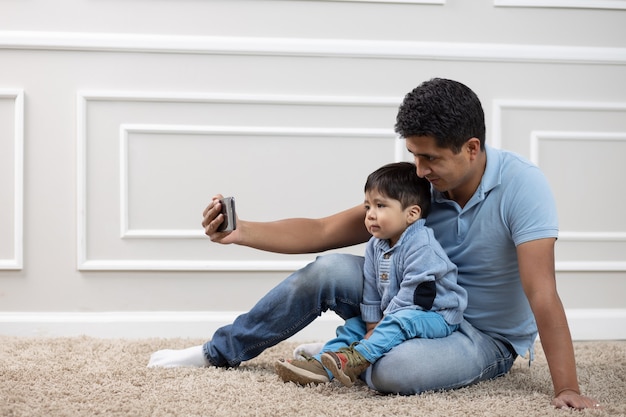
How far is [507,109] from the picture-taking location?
7.68 feet

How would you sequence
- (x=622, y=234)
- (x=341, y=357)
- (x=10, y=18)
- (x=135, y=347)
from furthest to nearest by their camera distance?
(x=622, y=234) < (x=10, y=18) < (x=135, y=347) < (x=341, y=357)

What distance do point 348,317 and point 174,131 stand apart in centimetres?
89

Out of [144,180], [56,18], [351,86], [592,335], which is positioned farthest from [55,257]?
[592,335]

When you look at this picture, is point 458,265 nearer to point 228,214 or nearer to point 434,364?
point 434,364

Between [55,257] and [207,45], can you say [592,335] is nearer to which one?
[207,45]

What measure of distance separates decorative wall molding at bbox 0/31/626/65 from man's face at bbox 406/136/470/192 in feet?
2.89

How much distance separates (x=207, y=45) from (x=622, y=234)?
141cm

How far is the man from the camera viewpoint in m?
1.42

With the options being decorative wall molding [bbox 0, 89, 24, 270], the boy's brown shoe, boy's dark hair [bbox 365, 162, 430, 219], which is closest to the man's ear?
boy's dark hair [bbox 365, 162, 430, 219]

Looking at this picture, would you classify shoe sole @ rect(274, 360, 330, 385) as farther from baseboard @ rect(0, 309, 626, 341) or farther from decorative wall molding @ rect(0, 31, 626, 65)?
decorative wall molding @ rect(0, 31, 626, 65)

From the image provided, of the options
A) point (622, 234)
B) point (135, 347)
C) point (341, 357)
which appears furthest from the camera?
point (622, 234)

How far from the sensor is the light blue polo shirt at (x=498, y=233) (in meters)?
1.47

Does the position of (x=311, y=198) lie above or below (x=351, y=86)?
below

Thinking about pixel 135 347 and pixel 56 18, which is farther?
pixel 56 18
